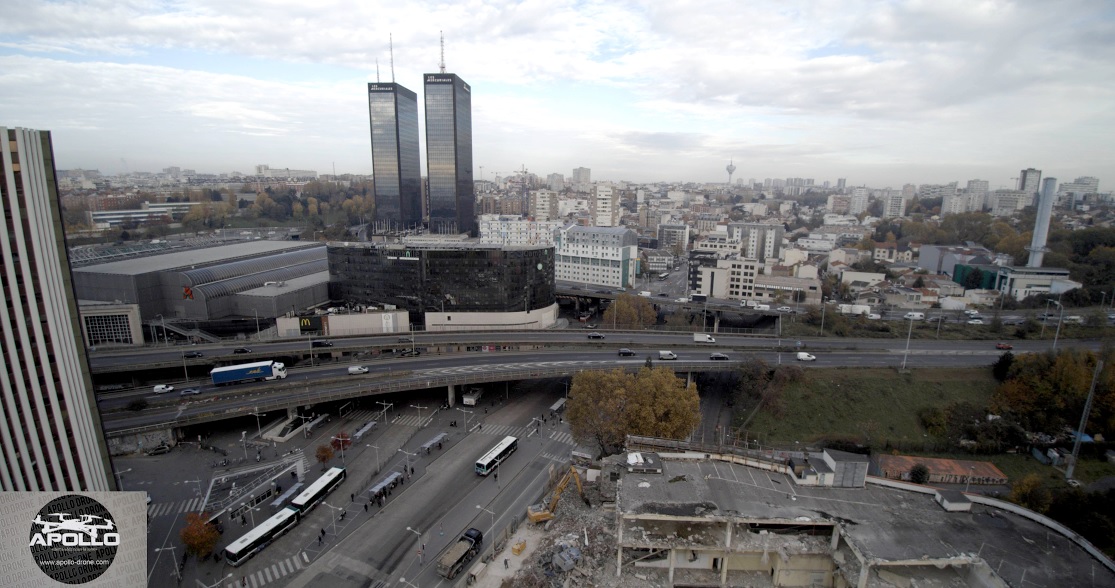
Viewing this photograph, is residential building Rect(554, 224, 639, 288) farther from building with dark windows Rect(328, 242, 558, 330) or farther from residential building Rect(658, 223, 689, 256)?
Answer: residential building Rect(658, 223, 689, 256)

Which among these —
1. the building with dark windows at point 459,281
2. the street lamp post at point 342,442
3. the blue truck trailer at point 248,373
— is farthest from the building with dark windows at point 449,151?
the street lamp post at point 342,442

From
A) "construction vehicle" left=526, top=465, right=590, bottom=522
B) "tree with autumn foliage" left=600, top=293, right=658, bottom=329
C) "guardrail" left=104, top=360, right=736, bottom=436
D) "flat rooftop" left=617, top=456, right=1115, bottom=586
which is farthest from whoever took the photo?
"tree with autumn foliage" left=600, top=293, right=658, bottom=329

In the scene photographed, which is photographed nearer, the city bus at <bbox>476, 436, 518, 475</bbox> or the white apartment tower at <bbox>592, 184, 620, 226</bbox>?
the city bus at <bbox>476, 436, 518, 475</bbox>

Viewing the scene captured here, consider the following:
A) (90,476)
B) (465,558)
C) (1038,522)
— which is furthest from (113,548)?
(1038,522)

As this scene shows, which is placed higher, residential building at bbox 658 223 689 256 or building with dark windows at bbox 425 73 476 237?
building with dark windows at bbox 425 73 476 237

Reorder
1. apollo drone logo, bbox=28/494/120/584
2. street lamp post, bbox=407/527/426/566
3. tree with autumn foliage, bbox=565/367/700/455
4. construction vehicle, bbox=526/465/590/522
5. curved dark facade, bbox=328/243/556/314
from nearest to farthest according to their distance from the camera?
1. apollo drone logo, bbox=28/494/120/584
2. street lamp post, bbox=407/527/426/566
3. construction vehicle, bbox=526/465/590/522
4. tree with autumn foliage, bbox=565/367/700/455
5. curved dark facade, bbox=328/243/556/314

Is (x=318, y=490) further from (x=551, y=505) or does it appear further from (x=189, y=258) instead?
(x=189, y=258)

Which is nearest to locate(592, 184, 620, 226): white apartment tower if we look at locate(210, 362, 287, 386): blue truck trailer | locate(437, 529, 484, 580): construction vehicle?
locate(210, 362, 287, 386): blue truck trailer

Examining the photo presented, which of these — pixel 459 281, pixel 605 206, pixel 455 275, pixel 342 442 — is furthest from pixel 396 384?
pixel 605 206
